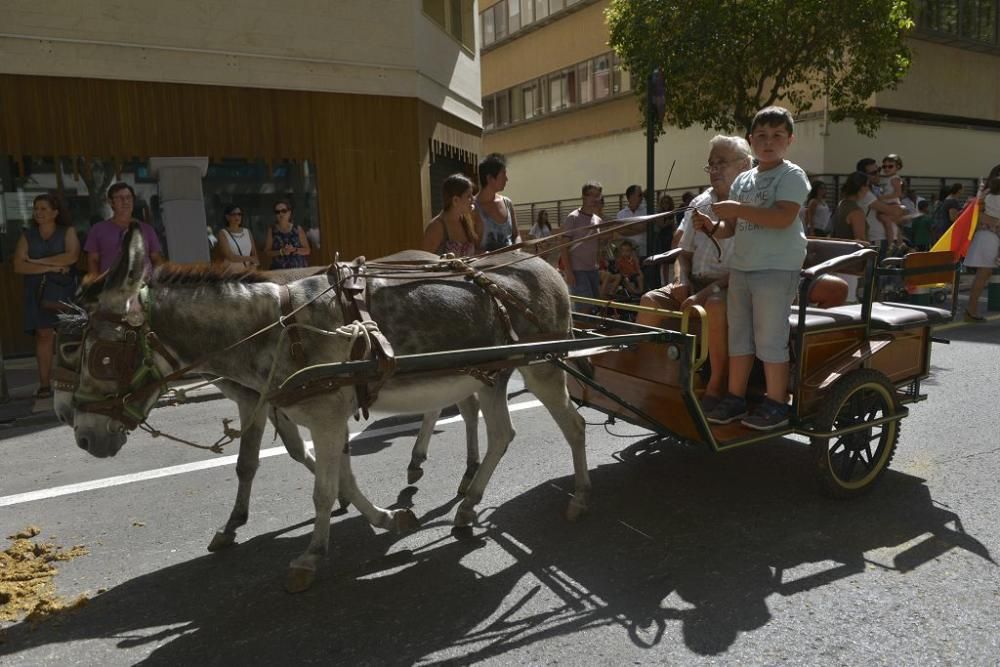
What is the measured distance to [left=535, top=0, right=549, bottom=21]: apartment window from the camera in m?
26.4

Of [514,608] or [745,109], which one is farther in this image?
[745,109]

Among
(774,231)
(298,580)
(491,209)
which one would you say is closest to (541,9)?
(491,209)

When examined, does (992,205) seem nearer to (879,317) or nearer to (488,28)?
(879,317)

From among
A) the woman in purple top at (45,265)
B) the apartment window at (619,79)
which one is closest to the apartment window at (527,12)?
the apartment window at (619,79)

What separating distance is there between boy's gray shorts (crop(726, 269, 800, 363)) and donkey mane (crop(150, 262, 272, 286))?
253cm

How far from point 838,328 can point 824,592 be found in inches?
63.9

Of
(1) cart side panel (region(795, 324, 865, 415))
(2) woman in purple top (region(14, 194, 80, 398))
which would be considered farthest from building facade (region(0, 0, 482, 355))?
(1) cart side panel (region(795, 324, 865, 415))

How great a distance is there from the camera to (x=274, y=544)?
4.05 metres

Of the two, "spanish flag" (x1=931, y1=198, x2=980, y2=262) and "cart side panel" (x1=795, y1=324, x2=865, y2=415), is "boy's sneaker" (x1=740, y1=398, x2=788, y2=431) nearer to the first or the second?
"cart side panel" (x1=795, y1=324, x2=865, y2=415)

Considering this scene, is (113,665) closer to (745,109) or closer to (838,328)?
(838,328)

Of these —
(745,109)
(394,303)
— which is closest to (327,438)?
(394,303)

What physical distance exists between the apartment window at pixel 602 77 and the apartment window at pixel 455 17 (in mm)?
8960

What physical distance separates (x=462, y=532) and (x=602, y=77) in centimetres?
2229

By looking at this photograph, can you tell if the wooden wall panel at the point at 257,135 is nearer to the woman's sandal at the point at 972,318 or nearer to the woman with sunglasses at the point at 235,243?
the woman with sunglasses at the point at 235,243
